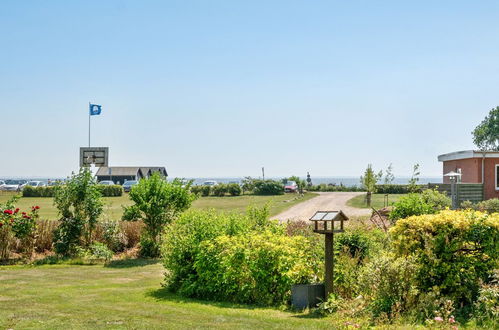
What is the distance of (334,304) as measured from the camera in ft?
26.6

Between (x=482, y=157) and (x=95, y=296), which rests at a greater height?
(x=482, y=157)

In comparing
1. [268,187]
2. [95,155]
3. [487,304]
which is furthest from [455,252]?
[268,187]

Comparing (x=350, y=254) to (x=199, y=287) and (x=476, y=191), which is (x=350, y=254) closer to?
(x=199, y=287)

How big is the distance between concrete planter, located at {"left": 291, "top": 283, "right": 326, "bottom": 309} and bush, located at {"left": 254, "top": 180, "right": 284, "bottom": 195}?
4326 centimetres

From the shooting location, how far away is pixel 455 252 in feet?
26.7

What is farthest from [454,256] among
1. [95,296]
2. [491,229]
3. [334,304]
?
[95,296]

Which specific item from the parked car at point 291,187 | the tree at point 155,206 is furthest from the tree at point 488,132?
the tree at point 155,206

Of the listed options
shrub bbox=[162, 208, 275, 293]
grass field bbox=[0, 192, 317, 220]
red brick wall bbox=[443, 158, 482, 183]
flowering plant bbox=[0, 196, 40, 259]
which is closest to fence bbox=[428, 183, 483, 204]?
red brick wall bbox=[443, 158, 482, 183]

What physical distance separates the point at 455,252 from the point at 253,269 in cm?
315

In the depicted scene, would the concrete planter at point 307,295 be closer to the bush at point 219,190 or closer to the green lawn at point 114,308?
the green lawn at point 114,308

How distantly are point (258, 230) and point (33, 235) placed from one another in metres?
8.32

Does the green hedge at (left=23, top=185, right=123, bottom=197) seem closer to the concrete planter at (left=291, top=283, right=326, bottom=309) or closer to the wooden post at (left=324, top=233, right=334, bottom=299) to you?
the concrete planter at (left=291, top=283, right=326, bottom=309)

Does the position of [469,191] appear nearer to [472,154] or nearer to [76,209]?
[472,154]

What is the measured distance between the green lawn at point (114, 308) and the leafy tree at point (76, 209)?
11.1ft
